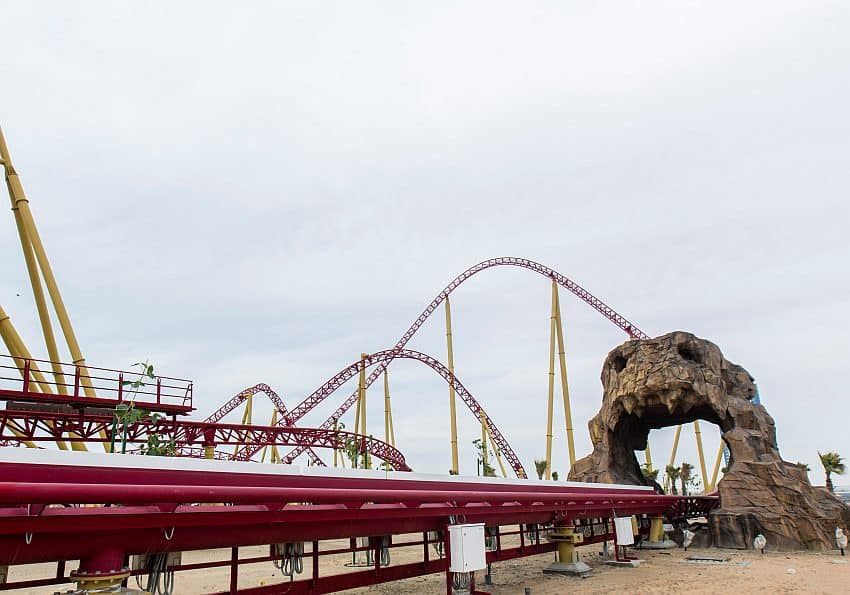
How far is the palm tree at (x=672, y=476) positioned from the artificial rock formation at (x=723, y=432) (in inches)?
922

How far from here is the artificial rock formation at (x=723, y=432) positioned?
25.2m

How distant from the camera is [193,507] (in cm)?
789

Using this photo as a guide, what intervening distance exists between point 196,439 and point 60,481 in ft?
60.6

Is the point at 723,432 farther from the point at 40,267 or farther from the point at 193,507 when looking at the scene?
the point at 40,267

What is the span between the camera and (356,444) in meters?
33.8

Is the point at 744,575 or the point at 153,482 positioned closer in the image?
the point at 153,482

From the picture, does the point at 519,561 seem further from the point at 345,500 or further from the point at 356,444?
the point at 345,500

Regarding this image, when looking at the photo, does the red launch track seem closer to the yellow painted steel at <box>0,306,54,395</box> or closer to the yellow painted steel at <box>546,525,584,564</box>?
the yellow painted steel at <box>546,525,584,564</box>

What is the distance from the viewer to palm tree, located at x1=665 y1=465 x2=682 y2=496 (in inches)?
2229

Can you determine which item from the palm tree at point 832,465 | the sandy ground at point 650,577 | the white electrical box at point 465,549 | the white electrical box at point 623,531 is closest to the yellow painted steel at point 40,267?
the sandy ground at point 650,577

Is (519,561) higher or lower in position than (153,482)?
lower

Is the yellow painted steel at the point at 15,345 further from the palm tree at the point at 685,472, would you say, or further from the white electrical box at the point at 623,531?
the palm tree at the point at 685,472

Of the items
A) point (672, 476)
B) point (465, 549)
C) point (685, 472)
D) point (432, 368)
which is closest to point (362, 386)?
point (432, 368)

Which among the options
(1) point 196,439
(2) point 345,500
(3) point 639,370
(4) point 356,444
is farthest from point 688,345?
(2) point 345,500
